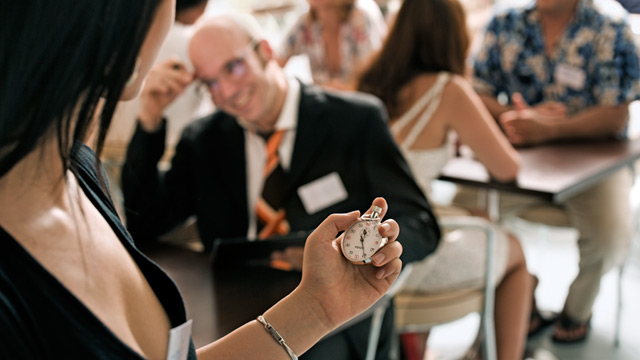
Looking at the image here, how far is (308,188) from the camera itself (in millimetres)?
1064

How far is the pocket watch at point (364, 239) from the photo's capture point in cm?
50

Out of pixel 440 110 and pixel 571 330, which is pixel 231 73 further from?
pixel 571 330

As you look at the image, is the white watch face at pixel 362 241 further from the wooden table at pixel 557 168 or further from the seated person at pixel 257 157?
the wooden table at pixel 557 168

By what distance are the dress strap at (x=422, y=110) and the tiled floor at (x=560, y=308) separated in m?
0.50

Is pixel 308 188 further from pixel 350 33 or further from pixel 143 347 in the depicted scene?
pixel 350 33

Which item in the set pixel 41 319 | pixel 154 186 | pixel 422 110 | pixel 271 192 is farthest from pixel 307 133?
pixel 41 319

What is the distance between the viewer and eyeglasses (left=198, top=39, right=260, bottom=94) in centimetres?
121

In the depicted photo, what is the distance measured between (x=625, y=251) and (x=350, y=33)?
1.41 meters

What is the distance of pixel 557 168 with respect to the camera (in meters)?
1.74

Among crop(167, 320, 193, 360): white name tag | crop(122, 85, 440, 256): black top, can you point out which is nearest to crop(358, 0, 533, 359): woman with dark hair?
crop(122, 85, 440, 256): black top

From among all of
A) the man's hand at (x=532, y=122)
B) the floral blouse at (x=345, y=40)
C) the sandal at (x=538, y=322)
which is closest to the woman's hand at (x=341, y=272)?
the man's hand at (x=532, y=122)

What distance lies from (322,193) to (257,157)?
0.36 meters

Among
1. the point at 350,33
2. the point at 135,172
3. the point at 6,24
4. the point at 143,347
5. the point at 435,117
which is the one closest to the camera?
the point at 6,24

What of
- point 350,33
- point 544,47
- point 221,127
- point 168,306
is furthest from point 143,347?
point 350,33
